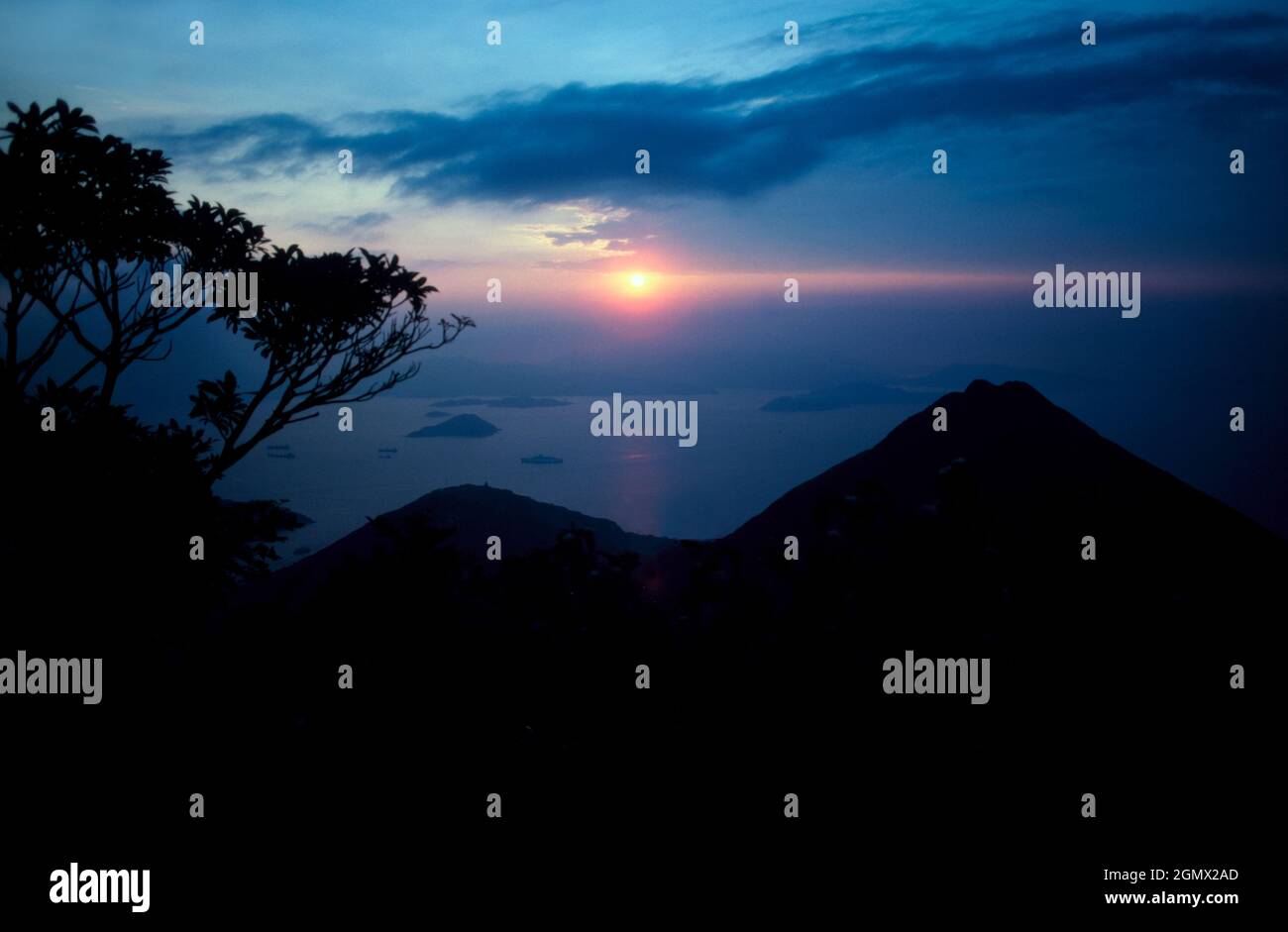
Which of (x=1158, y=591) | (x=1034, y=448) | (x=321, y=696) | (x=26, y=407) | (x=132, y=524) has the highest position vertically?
(x=26, y=407)

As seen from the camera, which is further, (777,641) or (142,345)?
(142,345)

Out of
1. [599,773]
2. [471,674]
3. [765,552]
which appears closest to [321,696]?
[471,674]
